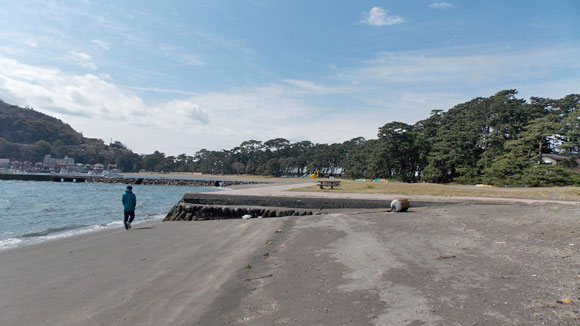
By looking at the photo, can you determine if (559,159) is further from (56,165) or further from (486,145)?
(56,165)

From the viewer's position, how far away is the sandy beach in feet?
12.4

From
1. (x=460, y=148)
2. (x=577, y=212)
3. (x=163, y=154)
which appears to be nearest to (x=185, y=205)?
(x=577, y=212)

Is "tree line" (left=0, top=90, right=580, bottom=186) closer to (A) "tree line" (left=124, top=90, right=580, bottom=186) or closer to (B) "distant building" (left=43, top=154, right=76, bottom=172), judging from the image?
(A) "tree line" (left=124, top=90, right=580, bottom=186)

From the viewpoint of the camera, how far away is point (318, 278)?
5.14m

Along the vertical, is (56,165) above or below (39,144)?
below

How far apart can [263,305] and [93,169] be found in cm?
17297

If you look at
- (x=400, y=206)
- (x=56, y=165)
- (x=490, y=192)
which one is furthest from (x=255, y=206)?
(x=56, y=165)

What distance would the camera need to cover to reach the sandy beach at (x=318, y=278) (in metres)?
3.79

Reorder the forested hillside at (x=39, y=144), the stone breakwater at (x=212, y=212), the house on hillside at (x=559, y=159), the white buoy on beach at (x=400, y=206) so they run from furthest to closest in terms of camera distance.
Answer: the forested hillside at (x=39, y=144), the house on hillside at (x=559, y=159), the stone breakwater at (x=212, y=212), the white buoy on beach at (x=400, y=206)

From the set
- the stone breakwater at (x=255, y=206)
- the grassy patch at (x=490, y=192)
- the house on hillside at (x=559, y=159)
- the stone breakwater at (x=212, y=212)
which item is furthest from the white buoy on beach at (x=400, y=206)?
the house on hillside at (x=559, y=159)

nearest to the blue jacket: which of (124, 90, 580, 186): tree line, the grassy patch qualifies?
the grassy patch

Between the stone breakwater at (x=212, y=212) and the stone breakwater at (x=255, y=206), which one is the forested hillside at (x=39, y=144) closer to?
the stone breakwater at (x=255, y=206)

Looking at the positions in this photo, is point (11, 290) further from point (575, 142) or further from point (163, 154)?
point (163, 154)

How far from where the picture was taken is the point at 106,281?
A: 5.95 meters
